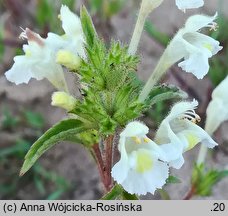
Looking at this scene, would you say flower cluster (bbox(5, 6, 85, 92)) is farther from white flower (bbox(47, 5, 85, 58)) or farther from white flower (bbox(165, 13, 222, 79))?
white flower (bbox(165, 13, 222, 79))

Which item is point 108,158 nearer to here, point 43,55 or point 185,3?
point 43,55

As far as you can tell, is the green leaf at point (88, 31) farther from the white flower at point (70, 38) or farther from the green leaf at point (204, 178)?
the green leaf at point (204, 178)

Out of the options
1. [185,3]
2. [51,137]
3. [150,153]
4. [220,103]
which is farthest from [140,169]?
[220,103]

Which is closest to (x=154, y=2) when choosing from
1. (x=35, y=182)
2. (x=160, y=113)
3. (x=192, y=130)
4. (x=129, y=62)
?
(x=129, y=62)

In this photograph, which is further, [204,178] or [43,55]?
[204,178]

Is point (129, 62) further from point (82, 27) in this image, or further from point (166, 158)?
point (166, 158)

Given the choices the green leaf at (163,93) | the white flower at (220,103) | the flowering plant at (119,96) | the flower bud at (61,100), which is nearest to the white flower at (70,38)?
the flowering plant at (119,96)
